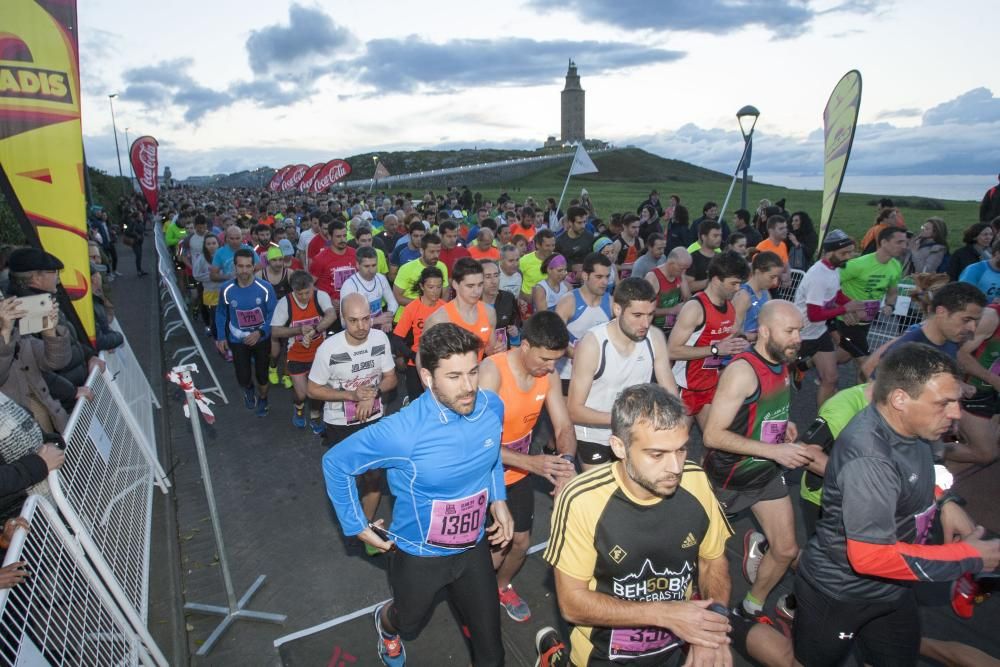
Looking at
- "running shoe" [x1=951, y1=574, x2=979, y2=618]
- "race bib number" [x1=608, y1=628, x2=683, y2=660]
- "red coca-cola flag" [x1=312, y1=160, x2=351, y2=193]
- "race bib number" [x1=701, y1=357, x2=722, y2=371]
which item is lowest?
"running shoe" [x1=951, y1=574, x2=979, y2=618]

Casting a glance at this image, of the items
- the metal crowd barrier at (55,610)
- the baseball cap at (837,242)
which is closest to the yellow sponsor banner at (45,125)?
the metal crowd barrier at (55,610)

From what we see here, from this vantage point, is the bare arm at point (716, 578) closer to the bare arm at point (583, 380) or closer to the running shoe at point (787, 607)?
the running shoe at point (787, 607)

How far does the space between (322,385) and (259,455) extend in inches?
102

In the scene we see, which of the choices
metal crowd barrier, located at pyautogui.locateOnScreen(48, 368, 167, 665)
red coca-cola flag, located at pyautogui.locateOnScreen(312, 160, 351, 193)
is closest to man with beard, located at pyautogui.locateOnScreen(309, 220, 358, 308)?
metal crowd barrier, located at pyautogui.locateOnScreen(48, 368, 167, 665)

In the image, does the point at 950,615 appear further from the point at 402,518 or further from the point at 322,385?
the point at 322,385

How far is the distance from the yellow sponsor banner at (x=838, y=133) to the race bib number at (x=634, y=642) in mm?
7936

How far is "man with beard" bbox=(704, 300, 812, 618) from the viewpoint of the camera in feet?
12.2

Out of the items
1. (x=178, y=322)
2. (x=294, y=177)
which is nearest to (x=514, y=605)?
(x=178, y=322)

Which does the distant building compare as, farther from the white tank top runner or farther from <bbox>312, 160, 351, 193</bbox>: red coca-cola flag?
the white tank top runner

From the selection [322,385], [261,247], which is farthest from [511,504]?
[261,247]

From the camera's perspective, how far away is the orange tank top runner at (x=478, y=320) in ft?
18.3

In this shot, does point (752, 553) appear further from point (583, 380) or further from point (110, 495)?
point (110, 495)

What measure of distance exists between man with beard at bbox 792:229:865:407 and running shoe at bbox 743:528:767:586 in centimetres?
281

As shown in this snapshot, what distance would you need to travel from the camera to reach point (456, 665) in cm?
386
